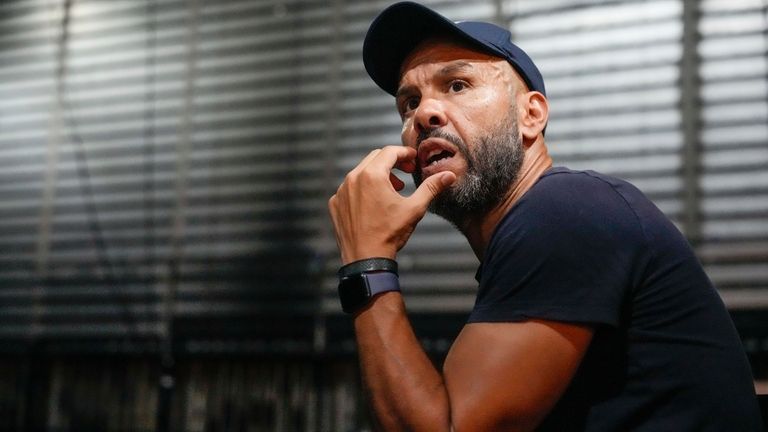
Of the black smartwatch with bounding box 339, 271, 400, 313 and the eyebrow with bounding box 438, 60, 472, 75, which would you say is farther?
the eyebrow with bounding box 438, 60, 472, 75

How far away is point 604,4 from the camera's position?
3.07 m

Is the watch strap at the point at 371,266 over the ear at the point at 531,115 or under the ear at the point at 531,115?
under

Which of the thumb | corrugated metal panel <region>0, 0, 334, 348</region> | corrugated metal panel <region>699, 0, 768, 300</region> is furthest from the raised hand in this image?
corrugated metal panel <region>0, 0, 334, 348</region>

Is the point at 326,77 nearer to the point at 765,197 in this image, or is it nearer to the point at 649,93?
the point at 649,93

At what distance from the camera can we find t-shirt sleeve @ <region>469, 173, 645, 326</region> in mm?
1194

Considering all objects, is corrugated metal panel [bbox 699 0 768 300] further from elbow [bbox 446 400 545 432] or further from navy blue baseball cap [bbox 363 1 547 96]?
elbow [bbox 446 400 545 432]

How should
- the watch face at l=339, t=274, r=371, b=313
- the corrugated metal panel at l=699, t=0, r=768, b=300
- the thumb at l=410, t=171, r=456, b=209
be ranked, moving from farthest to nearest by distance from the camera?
the corrugated metal panel at l=699, t=0, r=768, b=300 < the thumb at l=410, t=171, r=456, b=209 < the watch face at l=339, t=274, r=371, b=313

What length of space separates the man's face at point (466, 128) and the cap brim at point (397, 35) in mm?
37

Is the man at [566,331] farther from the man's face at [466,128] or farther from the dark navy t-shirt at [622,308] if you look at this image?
the man's face at [466,128]

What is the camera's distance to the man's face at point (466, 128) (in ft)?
5.04

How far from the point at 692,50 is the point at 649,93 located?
8.6 inches

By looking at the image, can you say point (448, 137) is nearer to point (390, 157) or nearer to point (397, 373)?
point (390, 157)

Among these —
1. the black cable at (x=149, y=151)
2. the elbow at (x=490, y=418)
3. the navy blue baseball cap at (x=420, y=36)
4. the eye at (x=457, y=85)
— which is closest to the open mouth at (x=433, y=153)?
the eye at (x=457, y=85)

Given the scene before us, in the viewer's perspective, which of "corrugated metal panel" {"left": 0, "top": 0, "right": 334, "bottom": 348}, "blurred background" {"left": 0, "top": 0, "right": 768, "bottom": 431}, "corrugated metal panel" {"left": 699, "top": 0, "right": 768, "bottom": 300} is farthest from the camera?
"corrugated metal panel" {"left": 0, "top": 0, "right": 334, "bottom": 348}
